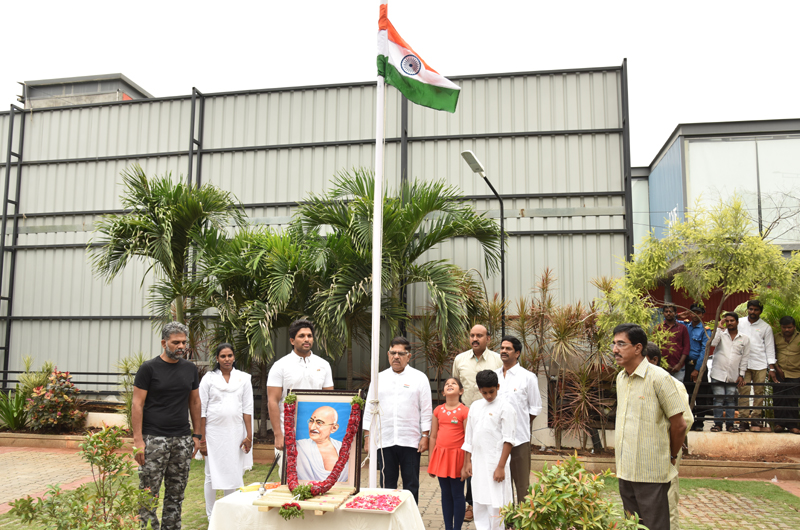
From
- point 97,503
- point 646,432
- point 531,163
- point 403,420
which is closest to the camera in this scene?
point 97,503

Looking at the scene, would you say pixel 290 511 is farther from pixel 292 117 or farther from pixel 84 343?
pixel 84 343

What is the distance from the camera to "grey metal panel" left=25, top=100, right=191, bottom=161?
14.1m

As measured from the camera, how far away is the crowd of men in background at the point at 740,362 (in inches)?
360

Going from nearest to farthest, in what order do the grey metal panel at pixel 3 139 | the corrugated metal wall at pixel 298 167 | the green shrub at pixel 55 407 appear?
the green shrub at pixel 55 407 → the corrugated metal wall at pixel 298 167 → the grey metal panel at pixel 3 139

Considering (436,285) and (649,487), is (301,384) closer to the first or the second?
(649,487)

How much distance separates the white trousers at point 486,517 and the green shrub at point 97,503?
2.65 metres

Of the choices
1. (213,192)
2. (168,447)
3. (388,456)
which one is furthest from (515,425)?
(213,192)

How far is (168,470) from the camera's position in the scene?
514cm

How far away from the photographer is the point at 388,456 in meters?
5.71

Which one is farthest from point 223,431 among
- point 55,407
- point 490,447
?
point 55,407

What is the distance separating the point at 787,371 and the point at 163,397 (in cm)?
907

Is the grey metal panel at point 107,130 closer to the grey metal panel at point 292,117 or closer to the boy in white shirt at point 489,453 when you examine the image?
the grey metal panel at point 292,117

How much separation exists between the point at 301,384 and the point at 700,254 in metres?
5.66

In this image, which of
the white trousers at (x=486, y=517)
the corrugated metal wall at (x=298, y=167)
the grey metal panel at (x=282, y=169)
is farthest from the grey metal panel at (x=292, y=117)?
the white trousers at (x=486, y=517)
